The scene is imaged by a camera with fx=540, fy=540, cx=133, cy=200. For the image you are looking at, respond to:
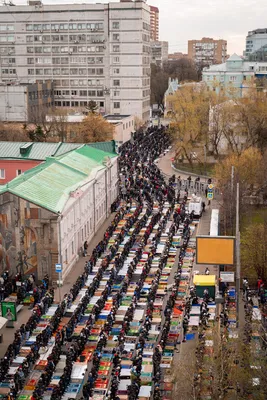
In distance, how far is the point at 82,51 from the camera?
85062mm

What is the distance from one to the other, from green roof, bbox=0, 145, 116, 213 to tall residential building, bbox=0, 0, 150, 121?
44.4m

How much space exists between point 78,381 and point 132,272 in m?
9.89

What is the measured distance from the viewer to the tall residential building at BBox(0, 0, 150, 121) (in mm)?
82312

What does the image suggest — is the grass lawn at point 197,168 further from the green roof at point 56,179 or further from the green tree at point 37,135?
the green roof at point 56,179

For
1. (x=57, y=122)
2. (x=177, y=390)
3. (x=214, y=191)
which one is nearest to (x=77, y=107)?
(x=57, y=122)

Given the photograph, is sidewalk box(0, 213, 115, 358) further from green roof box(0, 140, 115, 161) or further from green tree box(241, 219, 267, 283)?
green tree box(241, 219, 267, 283)

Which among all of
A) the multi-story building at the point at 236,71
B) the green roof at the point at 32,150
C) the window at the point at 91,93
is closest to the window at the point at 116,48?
the window at the point at 91,93

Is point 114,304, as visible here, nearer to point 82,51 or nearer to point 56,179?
point 56,179

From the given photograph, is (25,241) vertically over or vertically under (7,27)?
under

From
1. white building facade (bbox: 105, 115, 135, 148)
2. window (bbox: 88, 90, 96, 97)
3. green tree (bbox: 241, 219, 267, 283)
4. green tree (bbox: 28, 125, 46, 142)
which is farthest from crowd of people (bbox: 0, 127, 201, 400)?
window (bbox: 88, 90, 96, 97)

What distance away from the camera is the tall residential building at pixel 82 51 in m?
82.3

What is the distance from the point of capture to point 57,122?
62594 millimetres

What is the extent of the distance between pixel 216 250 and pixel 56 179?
11.7 m

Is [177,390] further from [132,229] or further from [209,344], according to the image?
[132,229]
